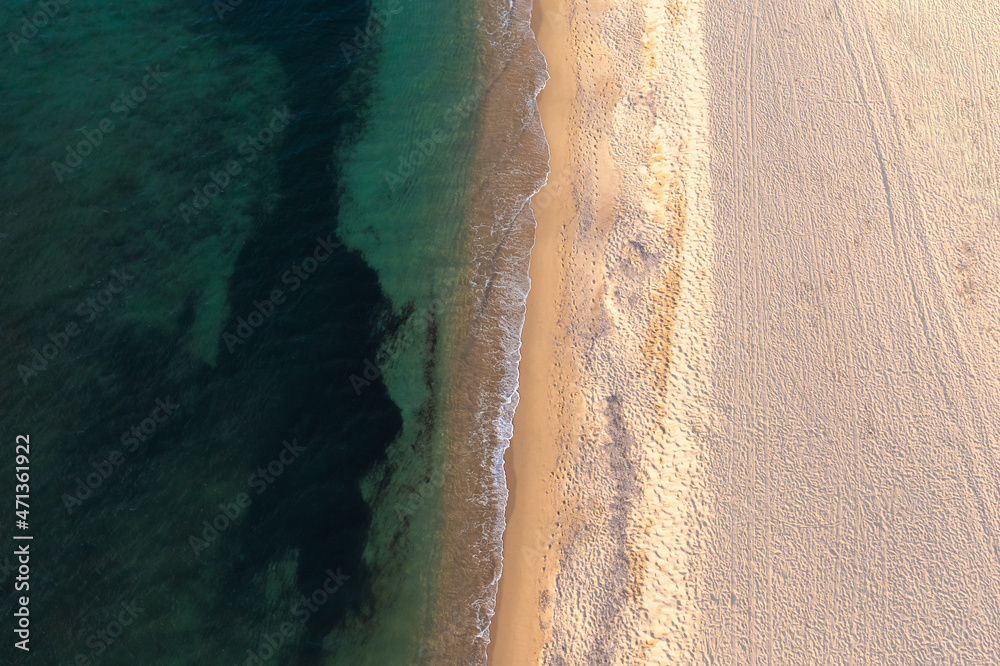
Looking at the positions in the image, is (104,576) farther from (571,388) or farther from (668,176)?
(668,176)

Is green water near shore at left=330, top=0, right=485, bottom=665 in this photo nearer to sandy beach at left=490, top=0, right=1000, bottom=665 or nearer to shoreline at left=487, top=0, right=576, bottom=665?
shoreline at left=487, top=0, right=576, bottom=665

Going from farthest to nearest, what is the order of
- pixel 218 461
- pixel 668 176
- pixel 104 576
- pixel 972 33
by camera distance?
1. pixel 972 33
2. pixel 668 176
3. pixel 218 461
4. pixel 104 576

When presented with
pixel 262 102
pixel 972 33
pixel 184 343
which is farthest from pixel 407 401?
pixel 972 33

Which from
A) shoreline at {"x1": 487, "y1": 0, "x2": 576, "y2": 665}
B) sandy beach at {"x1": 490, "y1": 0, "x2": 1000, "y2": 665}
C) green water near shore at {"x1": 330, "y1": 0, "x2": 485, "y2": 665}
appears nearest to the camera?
sandy beach at {"x1": 490, "y1": 0, "x2": 1000, "y2": 665}

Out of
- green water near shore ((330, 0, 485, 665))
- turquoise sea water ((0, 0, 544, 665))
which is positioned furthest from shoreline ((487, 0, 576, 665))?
green water near shore ((330, 0, 485, 665))

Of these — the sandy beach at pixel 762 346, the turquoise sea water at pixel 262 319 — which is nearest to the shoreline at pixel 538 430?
the sandy beach at pixel 762 346

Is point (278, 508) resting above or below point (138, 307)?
below
